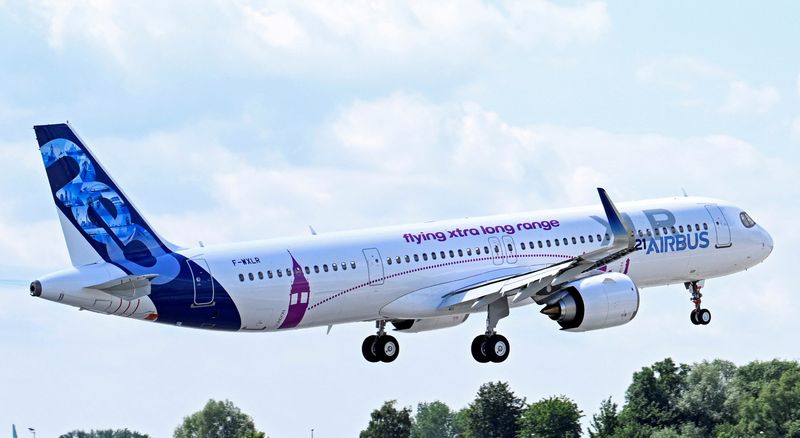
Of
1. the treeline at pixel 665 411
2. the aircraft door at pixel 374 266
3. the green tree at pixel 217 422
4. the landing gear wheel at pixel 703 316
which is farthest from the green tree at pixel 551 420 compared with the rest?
the aircraft door at pixel 374 266

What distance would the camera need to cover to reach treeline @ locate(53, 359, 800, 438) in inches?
6073

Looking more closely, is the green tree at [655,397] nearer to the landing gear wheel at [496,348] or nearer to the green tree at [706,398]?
the green tree at [706,398]

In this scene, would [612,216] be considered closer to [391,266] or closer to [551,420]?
[391,266]

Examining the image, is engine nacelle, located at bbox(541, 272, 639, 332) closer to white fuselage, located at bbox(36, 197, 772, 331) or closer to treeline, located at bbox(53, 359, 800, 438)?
white fuselage, located at bbox(36, 197, 772, 331)

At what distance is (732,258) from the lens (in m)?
88.7

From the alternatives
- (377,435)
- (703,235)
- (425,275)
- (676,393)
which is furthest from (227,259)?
(676,393)

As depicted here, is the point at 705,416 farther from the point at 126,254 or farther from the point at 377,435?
the point at 126,254

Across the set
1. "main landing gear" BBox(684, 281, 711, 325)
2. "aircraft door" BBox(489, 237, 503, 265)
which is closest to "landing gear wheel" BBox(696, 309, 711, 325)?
"main landing gear" BBox(684, 281, 711, 325)

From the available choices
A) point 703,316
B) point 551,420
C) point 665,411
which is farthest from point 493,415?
point 703,316

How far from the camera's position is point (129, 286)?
74.4 m

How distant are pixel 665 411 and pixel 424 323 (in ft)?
274

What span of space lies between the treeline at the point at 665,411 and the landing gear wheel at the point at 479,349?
234 ft

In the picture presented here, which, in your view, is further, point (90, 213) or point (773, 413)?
point (773, 413)

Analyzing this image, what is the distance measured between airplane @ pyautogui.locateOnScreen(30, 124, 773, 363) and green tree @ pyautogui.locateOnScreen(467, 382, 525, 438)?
6693 centimetres
